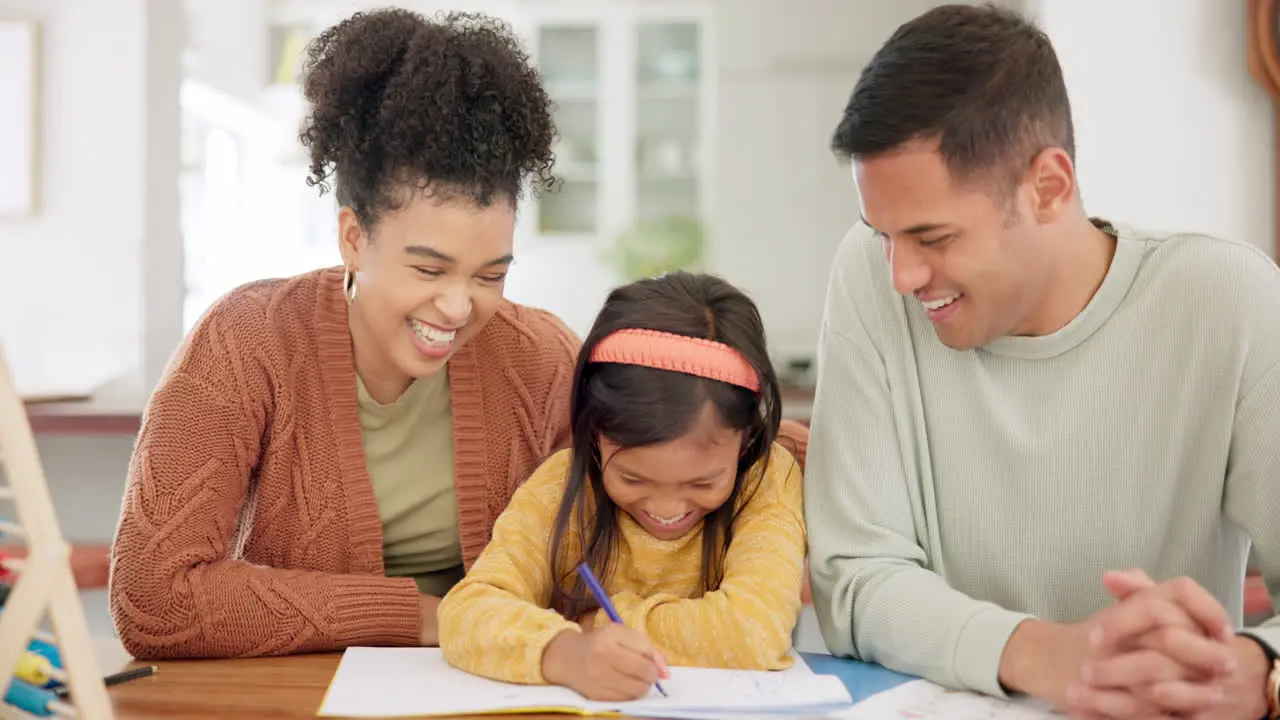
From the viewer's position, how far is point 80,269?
3477 millimetres

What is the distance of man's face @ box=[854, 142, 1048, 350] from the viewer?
1.24m

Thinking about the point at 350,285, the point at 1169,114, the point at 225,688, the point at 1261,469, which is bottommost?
the point at 225,688

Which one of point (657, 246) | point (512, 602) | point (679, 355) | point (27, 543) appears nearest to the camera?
point (27, 543)

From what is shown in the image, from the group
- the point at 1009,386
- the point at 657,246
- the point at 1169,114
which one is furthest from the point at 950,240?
the point at 657,246

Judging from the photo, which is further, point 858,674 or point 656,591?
point 656,591

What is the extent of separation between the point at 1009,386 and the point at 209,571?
34.5 inches

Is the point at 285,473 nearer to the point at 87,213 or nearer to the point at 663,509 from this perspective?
the point at 663,509

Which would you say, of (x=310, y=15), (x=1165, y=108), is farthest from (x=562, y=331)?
(x=310, y=15)

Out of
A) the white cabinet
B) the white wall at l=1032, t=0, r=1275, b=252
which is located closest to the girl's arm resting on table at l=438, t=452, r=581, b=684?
the white wall at l=1032, t=0, r=1275, b=252

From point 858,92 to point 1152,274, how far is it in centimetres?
36

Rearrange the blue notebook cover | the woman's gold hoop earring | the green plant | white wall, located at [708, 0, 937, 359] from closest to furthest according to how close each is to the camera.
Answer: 1. the blue notebook cover
2. the woman's gold hoop earring
3. white wall, located at [708, 0, 937, 359]
4. the green plant

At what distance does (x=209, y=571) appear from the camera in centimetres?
135

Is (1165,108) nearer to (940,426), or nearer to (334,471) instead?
(940,426)

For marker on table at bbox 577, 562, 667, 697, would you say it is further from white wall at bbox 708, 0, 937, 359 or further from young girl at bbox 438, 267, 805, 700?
white wall at bbox 708, 0, 937, 359
